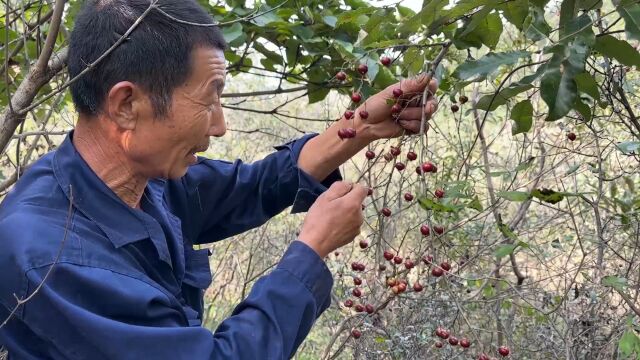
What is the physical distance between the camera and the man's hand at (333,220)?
155cm

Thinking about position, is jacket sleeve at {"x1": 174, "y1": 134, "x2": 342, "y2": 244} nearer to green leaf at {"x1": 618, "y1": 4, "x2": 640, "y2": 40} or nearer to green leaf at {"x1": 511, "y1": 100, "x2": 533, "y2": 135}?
green leaf at {"x1": 511, "y1": 100, "x2": 533, "y2": 135}

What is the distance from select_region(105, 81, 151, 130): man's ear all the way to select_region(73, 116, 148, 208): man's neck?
4 cm

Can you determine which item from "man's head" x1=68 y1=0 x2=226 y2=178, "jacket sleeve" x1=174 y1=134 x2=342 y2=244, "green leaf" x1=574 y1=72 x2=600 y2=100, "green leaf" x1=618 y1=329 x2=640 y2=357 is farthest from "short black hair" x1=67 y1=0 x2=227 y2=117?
"green leaf" x1=618 y1=329 x2=640 y2=357

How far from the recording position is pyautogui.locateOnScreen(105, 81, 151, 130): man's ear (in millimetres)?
1442

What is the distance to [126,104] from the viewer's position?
4.81 ft

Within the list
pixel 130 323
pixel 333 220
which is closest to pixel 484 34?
pixel 333 220

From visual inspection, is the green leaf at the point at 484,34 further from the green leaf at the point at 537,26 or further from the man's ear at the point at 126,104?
the man's ear at the point at 126,104

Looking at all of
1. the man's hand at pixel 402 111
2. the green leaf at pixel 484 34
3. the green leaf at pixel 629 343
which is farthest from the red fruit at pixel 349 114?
the green leaf at pixel 629 343

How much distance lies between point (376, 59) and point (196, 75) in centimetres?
52

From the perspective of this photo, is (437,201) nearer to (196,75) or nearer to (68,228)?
(196,75)

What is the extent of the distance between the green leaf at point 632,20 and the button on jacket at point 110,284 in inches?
27.1

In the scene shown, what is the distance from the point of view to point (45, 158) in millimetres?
1582

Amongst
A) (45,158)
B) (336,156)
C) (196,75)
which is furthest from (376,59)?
(45,158)

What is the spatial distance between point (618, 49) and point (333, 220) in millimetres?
619
